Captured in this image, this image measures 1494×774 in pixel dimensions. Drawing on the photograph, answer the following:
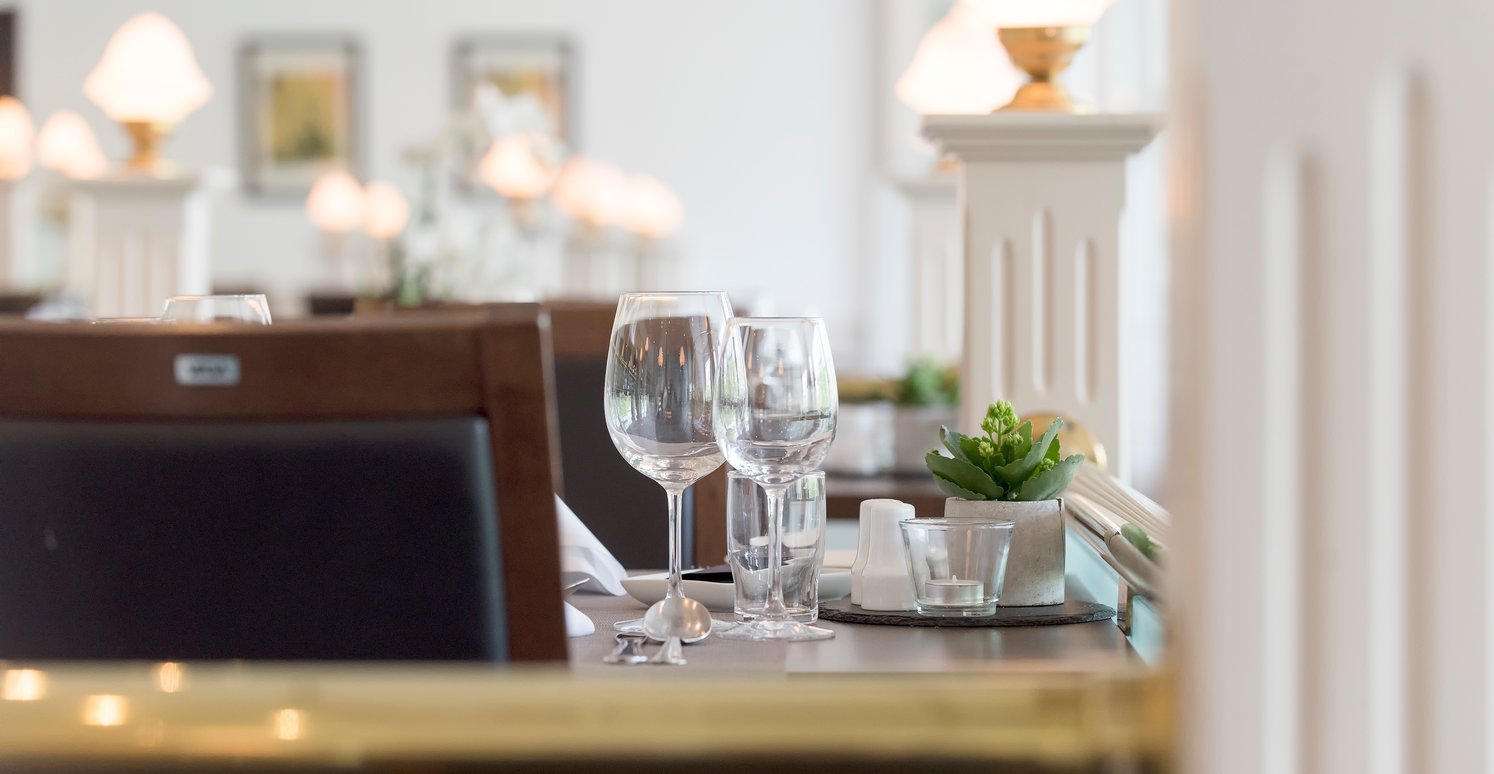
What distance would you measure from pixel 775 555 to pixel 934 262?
3.24 metres

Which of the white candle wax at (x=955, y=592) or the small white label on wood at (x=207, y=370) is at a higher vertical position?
the small white label on wood at (x=207, y=370)

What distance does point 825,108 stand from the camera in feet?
32.6

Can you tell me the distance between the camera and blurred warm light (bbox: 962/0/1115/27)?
2.03 m

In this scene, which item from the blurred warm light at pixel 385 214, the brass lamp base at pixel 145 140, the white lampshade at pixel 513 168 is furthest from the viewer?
the blurred warm light at pixel 385 214

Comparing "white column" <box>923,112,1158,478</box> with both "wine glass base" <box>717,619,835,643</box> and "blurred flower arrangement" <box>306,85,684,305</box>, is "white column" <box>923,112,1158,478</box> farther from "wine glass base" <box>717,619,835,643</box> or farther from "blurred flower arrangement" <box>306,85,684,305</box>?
"blurred flower arrangement" <box>306,85,684,305</box>

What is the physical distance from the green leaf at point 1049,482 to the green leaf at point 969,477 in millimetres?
19

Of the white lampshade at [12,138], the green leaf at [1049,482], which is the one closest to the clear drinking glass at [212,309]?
the green leaf at [1049,482]

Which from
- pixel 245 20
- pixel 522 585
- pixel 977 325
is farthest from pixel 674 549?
pixel 245 20

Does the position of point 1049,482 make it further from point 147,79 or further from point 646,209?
point 646,209

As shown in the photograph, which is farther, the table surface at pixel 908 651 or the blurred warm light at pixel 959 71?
Answer: the blurred warm light at pixel 959 71

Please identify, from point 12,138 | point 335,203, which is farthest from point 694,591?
point 335,203

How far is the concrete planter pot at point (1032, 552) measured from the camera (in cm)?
122

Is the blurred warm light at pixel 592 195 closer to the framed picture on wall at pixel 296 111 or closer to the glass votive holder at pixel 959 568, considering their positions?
the framed picture on wall at pixel 296 111

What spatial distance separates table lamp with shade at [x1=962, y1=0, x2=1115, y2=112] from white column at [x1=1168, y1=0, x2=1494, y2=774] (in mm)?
1449
